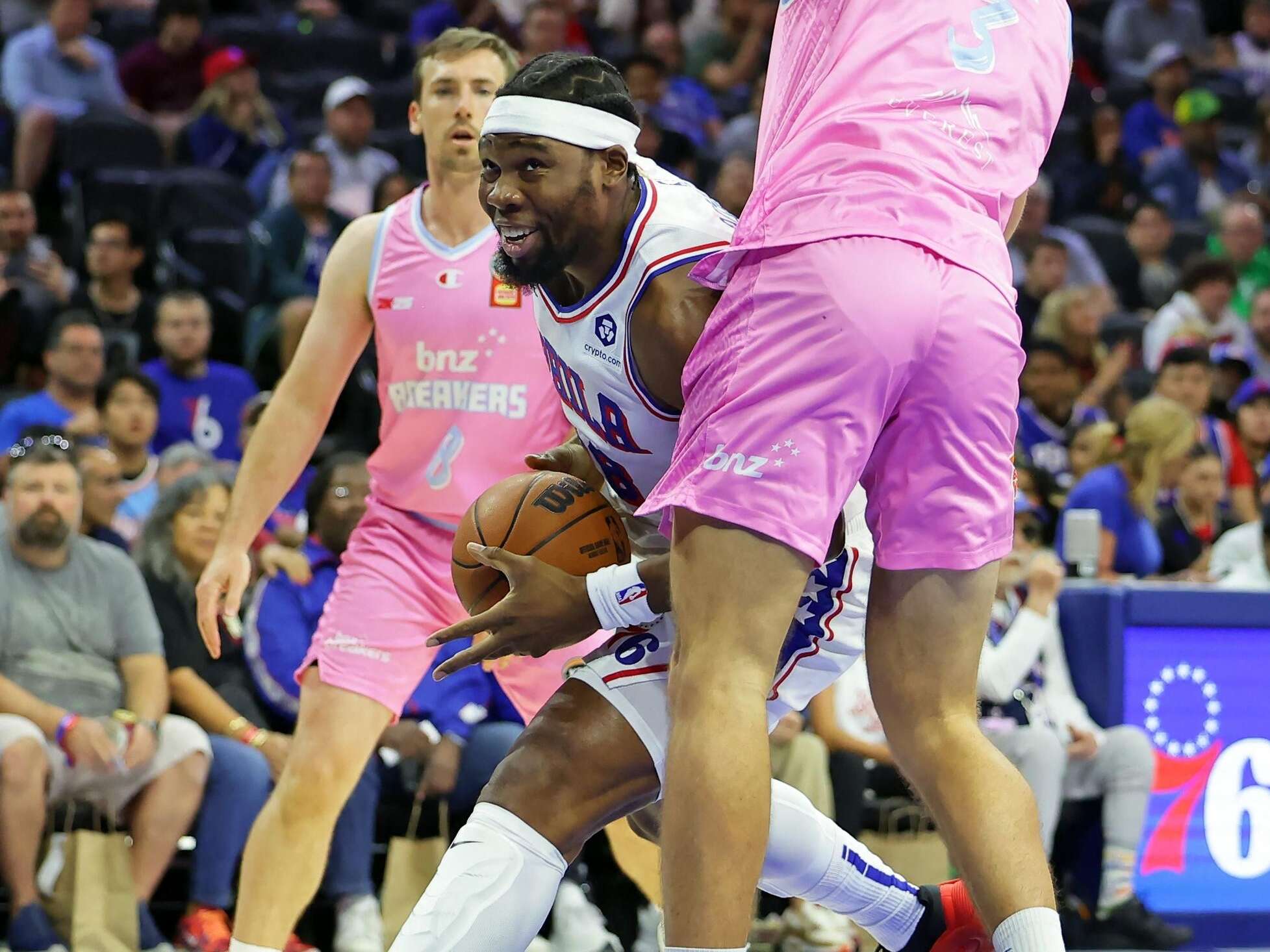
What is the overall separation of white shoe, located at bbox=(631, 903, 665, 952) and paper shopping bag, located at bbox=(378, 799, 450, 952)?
0.75 meters

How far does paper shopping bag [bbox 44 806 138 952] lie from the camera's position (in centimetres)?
543

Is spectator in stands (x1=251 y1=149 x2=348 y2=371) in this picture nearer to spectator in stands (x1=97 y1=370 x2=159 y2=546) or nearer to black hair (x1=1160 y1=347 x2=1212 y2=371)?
spectator in stands (x1=97 y1=370 x2=159 y2=546)

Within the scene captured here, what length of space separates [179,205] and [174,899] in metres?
4.51

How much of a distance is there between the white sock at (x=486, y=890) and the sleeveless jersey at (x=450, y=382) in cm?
156

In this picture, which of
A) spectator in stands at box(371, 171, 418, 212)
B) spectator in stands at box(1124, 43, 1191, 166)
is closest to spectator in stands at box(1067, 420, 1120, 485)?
spectator in stands at box(371, 171, 418, 212)

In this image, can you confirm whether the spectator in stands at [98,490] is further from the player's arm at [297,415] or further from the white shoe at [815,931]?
the white shoe at [815,931]

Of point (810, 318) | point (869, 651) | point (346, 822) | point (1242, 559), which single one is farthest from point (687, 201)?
point (1242, 559)

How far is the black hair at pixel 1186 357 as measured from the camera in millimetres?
9188

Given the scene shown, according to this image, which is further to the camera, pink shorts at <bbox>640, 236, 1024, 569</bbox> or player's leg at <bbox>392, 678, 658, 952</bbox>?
player's leg at <bbox>392, 678, 658, 952</bbox>

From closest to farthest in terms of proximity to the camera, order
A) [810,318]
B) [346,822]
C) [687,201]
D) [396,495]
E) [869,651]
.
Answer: [810,318] < [869,651] < [687,201] < [396,495] < [346,822]

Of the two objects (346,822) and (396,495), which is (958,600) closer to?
(396,495)

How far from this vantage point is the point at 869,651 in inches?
113

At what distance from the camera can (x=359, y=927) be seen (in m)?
5.72

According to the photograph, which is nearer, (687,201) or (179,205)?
(687,201)
